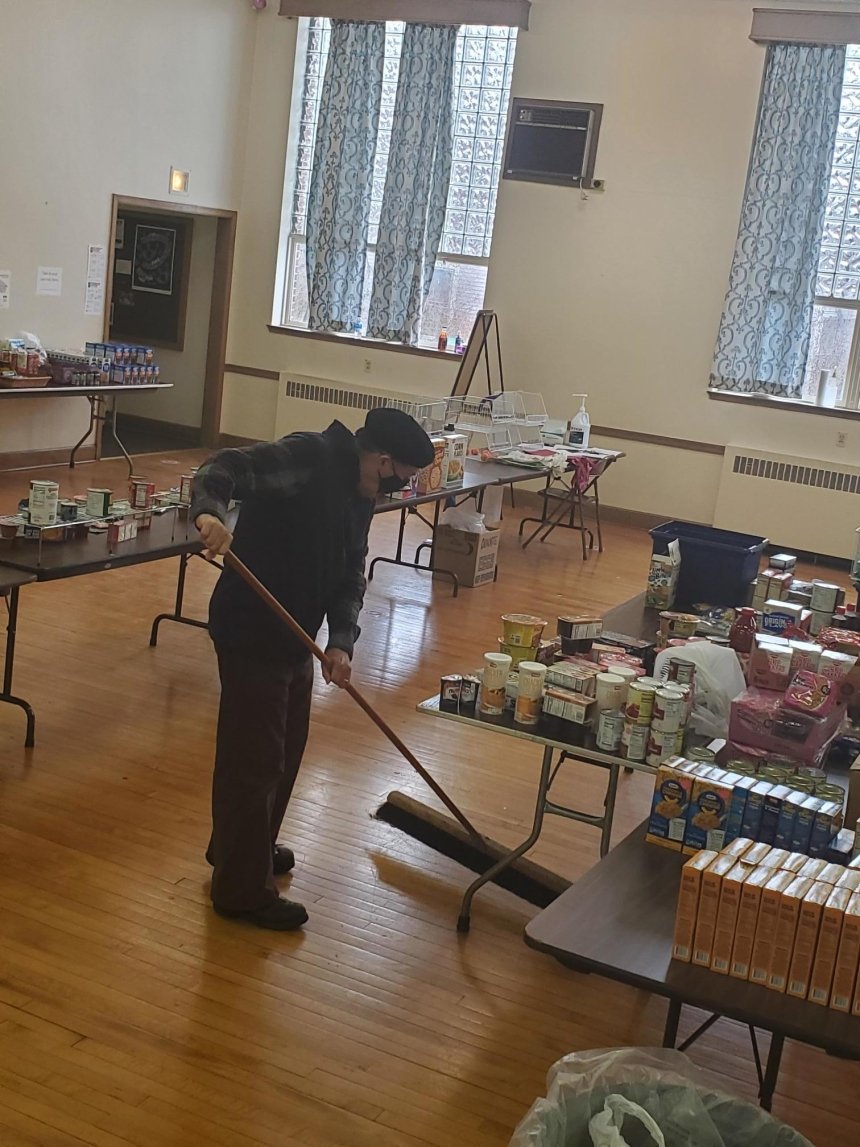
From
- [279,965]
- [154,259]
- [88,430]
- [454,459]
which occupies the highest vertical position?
[154,259]

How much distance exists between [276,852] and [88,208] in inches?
275

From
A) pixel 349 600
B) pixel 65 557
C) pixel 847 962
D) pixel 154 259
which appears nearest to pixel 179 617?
pixel 65 557

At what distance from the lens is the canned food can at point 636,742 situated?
3.23 m

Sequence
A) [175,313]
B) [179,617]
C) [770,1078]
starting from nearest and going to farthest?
1. [770,1078]
2. [179,617]
3. [175,313]

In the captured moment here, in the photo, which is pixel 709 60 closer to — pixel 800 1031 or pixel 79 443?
pixel 79 443

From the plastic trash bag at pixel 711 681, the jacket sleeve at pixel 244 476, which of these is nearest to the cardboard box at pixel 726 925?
the plastic trash bag at pixel 711 681

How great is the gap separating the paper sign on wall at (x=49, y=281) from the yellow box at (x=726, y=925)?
26.3ft

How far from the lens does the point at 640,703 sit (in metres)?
3.23

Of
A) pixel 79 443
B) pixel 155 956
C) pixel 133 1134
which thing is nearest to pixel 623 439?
pixel 79 443

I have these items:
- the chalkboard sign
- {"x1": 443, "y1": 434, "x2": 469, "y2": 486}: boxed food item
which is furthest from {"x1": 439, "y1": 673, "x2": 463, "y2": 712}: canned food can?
the chalkboard sign

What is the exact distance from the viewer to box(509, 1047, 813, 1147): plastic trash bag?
2.25 m

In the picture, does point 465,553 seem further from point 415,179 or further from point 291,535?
point 291,535

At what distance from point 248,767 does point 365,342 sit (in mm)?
8055

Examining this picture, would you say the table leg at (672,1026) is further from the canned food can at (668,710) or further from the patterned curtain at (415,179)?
the patterned curtain at (415,179)
